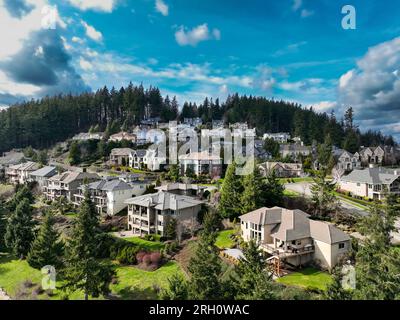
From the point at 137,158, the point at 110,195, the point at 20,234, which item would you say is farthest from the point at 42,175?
the point at 20,234

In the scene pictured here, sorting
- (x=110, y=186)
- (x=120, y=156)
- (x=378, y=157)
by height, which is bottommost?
(x=110, y=186)

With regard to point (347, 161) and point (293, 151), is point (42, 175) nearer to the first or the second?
point (293, 151)

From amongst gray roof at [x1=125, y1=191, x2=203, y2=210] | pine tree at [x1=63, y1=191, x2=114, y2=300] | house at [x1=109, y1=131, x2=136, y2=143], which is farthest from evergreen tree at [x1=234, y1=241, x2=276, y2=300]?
house at [x1=109, y1=131, x2=136, y2=143]
